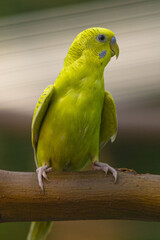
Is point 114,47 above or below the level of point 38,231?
above

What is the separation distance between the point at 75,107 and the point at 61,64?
58.9 inches

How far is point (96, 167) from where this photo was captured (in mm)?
1859

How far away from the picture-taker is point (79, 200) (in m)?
1.56

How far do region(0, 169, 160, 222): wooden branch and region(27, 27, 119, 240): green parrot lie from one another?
0.54 ft

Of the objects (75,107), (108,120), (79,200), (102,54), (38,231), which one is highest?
(102,54)

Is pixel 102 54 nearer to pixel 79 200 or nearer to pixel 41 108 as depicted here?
pixel 41 108

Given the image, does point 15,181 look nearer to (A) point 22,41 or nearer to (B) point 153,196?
(B) point 153,196

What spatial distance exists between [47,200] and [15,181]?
0.17 meters

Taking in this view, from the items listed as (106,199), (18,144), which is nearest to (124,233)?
(18,144)

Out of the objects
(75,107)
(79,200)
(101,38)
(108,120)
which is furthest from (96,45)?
(79,200)

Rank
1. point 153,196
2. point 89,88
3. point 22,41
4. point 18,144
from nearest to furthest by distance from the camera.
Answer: point 153,196 < point 89,88 < point 22,41 < point 18,144

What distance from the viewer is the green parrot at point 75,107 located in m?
1.79

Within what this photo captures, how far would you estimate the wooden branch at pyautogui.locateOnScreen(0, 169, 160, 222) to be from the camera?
155 centimetres

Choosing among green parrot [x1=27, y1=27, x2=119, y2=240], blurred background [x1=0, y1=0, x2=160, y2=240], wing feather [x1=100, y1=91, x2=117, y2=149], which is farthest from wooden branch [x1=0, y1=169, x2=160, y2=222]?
blurred background [x1=0, y1=0, x2=160, y2=240]
